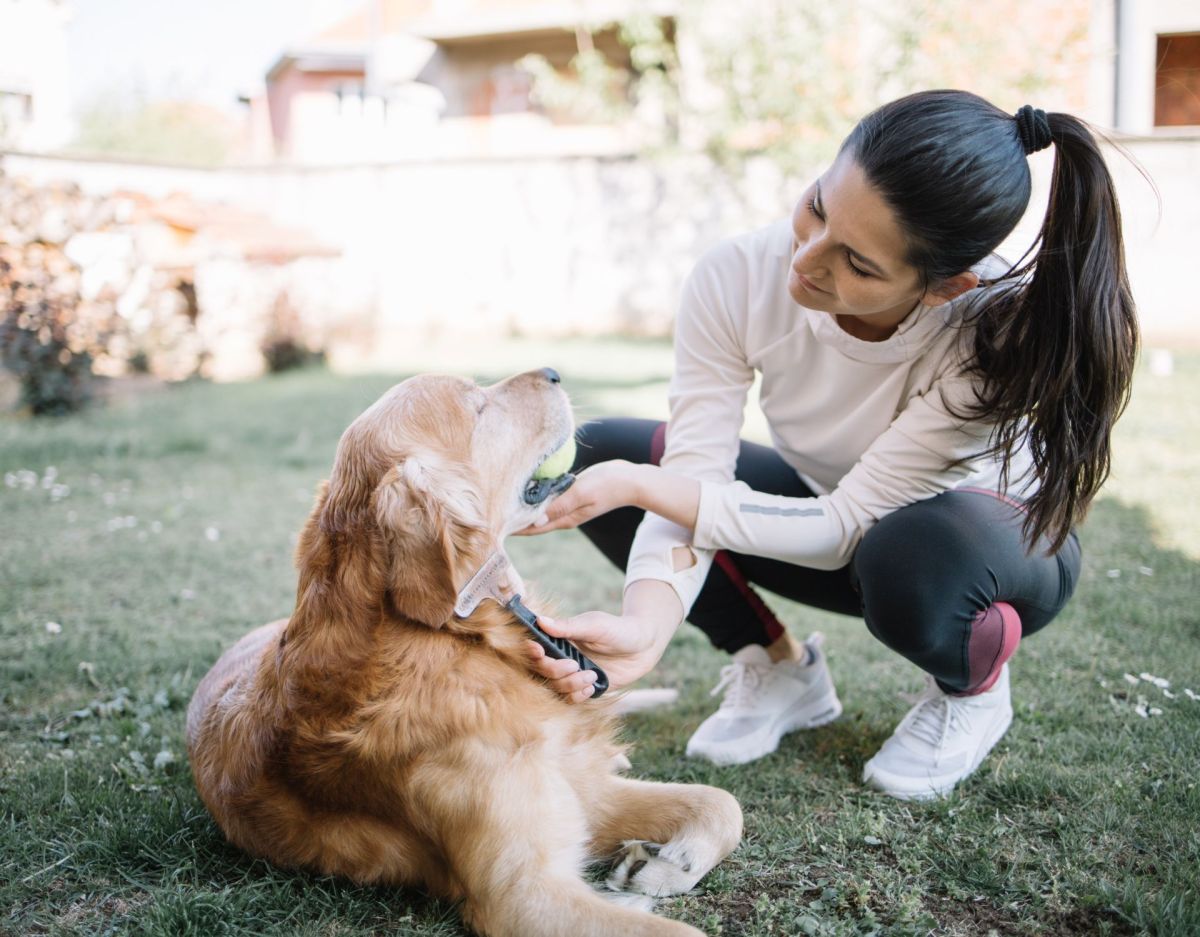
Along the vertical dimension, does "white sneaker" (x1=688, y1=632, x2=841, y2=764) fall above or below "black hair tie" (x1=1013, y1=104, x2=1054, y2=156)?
below

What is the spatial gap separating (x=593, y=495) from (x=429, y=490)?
46 centimetres

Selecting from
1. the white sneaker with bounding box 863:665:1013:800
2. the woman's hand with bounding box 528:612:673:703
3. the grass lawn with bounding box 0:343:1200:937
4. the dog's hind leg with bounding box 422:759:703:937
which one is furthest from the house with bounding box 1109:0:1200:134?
A: the dog's hind leg with bounding box 422:759:703:937

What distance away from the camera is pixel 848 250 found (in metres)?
2.14

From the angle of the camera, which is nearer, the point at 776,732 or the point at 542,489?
the point at 542,489

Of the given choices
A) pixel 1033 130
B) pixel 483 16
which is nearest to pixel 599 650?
pixel 1033 130

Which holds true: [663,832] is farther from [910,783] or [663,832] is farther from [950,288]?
[950,288]

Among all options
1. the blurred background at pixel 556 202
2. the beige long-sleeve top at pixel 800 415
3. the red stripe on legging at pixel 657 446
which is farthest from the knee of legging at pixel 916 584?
the blurred background at pixel 556 202

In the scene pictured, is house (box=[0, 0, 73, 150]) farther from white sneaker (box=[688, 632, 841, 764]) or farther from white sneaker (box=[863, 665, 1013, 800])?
white sneaker (box=[863, 665, 1013, 800])

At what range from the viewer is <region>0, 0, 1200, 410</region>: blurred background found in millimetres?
8969

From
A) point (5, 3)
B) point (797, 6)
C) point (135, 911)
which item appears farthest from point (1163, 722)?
point (5, 3)

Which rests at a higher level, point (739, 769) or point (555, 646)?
point (555, 646)

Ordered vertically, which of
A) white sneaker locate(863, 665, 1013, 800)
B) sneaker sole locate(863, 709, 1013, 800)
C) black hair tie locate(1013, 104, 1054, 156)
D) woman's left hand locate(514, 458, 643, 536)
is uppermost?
black hair tie locate(1013, 104, 1054, 156)

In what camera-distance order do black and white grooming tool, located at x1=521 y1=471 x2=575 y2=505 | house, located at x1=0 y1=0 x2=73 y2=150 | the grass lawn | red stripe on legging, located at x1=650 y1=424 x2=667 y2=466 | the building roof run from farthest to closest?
house, located at x1=0 y1=0 x2=73 y2=150 < the building roof < red stripe on legging, located at x1=650 y1=424 x2=667 y2=466 < black and white grooming tool, located at x1=521 y1=471 x2=575 y2=505 < the grass lawn

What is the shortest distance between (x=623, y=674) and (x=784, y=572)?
27.0 inches
